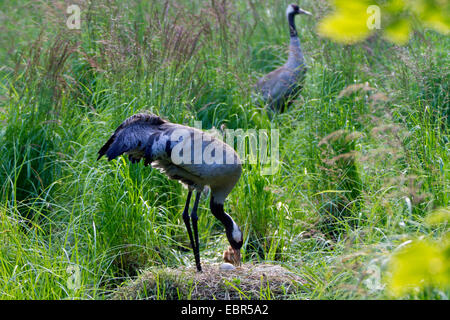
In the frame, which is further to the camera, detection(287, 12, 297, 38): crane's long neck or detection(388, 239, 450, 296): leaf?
detection(287, 12, 297, 38): crane's long neck

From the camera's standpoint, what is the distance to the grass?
12.6 feet

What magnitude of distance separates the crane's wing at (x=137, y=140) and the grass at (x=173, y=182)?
1.49ft

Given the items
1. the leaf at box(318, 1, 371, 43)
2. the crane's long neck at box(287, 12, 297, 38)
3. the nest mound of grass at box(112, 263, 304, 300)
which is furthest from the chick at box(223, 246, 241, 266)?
the crane's long neck at box(287, 12, 297, 38)

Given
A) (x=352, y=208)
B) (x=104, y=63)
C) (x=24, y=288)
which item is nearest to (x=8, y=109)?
(x=104, y=63)

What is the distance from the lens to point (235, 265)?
4.18 metres

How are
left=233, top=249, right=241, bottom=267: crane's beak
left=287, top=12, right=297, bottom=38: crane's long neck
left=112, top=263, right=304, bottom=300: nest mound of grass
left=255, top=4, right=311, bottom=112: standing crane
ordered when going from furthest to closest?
left=287, top=12, right=297, bottom=38: crane's long neck
left=255, top=4, right=311, bottom=112: standing crane
left=233, top=249, right=241, bottom=267: crane's beak
left=112, top=263, right=304, bottom=300: nest mound of grass

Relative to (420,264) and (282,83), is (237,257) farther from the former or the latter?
(420,264)

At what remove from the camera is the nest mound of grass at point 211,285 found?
368 centimetres

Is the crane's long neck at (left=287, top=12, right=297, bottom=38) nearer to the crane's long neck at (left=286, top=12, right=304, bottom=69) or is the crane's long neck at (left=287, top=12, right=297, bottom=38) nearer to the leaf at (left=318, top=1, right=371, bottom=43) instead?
the crane's long neck at (left=286, top=12, right=304, bottom=69)

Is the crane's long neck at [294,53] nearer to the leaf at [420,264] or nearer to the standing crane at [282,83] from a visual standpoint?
the standing crane at [282,83]

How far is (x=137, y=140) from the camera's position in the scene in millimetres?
3914

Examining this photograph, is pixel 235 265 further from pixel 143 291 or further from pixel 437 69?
pixel 437 69

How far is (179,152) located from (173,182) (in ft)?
3.34

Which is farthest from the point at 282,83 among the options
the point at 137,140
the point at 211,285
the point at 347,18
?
the point at 347,18
